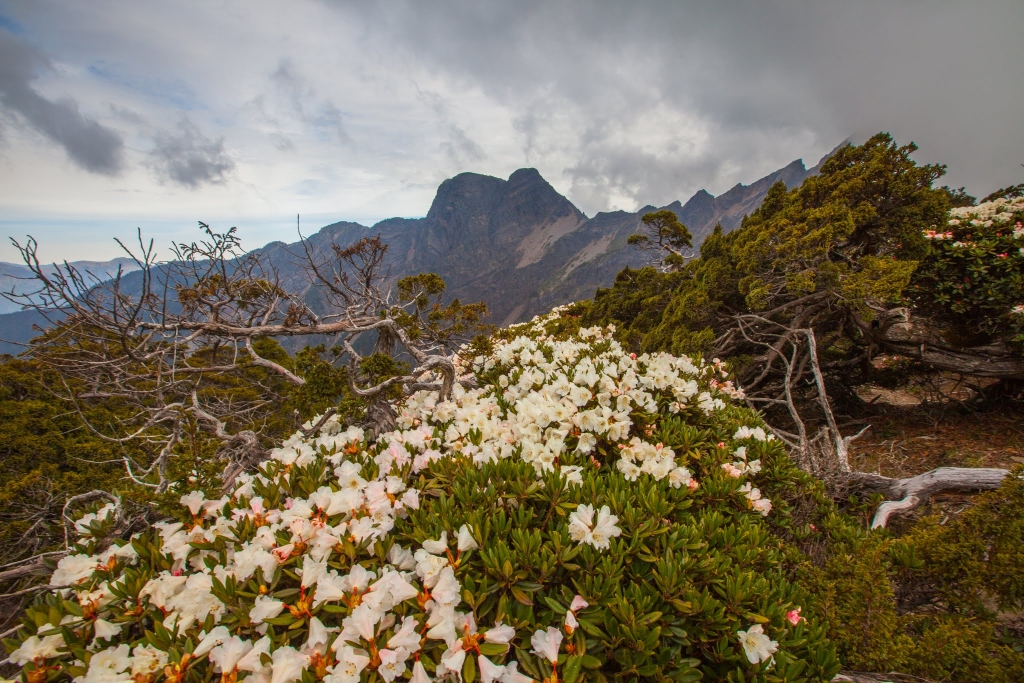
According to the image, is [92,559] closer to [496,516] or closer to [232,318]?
[496,516]

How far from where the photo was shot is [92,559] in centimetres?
155

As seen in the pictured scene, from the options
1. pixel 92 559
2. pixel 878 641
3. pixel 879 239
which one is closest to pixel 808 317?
pixel 879 239

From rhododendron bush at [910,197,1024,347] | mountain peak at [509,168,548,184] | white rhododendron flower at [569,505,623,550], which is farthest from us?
mountain peak at [509,168,548,184]

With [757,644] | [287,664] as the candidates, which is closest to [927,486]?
[757,644]

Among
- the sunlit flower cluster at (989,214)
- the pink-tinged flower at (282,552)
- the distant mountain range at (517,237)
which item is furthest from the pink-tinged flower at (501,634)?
the distant mountain range at (517,237)

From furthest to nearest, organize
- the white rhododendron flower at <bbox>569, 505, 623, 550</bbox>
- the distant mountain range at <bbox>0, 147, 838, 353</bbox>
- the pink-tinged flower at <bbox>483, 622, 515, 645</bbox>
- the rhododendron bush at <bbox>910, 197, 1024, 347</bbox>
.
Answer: the distant mountain range at <bbox>0, 147, 838, 353</bbox>
the rhododendron bush at <bbox>910, 197, 1024, 347</bbox>
the white rhododendron flower at <bbox>569, 505, 623, 550</bbox>
the pink-tinged flower at <bbox>483, 622, 515, 645</bbox>

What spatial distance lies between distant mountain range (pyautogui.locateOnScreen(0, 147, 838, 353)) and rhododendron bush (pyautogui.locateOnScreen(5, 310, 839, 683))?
326 ft

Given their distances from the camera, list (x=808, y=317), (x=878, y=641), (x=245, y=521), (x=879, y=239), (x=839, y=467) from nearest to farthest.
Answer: (x=245, y=521)
(x=878, y=641)
(x=839, y=467)
(x=879, y=239)
(x=808, y=317)

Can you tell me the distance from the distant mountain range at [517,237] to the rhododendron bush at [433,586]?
99.4 meters

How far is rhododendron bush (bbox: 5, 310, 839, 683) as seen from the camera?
4.02 ft

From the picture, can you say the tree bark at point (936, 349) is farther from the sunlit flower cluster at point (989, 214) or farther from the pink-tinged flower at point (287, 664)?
the pink-tinged flower at point (287, 664)

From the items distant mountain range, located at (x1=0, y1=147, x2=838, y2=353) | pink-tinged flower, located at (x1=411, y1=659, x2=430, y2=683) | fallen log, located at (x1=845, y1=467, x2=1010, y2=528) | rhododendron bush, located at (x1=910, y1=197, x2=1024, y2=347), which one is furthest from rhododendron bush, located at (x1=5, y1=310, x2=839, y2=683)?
A: distant mountain range, located at (x1=0, y1=147, x2=838, y2=353)

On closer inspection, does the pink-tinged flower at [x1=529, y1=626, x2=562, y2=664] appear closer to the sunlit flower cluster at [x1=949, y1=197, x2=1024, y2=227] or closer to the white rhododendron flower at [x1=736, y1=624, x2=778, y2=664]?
the white rhododendron flower at [x1=736, y1=624, x2=778, y2=664]

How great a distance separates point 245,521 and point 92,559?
1.87 feet
